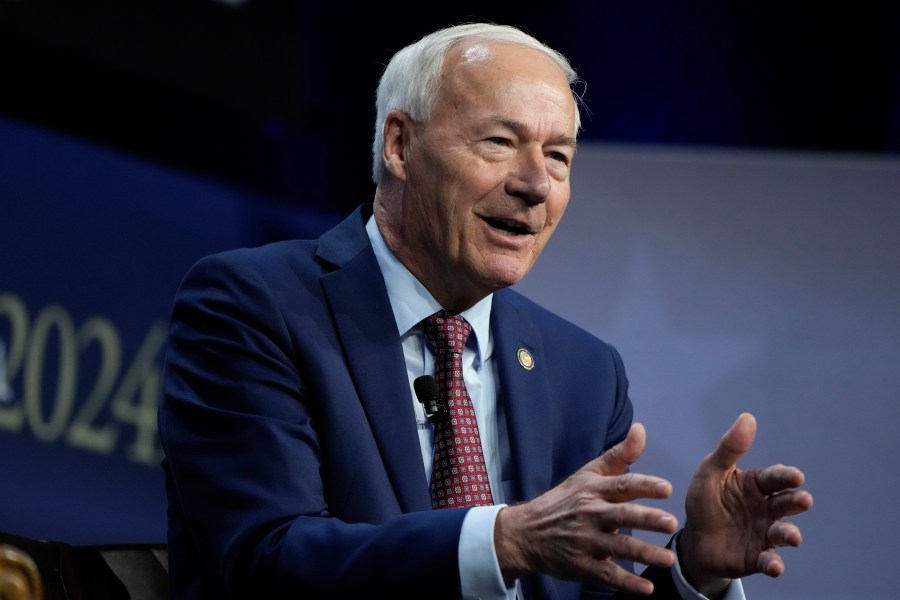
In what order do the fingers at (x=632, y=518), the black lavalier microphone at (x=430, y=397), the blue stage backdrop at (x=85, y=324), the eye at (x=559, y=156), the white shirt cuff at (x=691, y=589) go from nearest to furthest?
the fingers at (x=632, y=518) → the white shirt cuff at (x=691, y=589) → the black lavalier microphone at (x=430, y=397) → the eye at (x=559, y=156) → the blue stage backdrop at (x=85, y=324)

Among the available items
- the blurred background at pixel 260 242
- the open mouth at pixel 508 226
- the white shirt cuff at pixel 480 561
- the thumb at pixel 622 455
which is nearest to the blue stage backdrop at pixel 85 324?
the blurred background at pixel 260 242

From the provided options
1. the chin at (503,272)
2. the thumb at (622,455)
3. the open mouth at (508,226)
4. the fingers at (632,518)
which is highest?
the open mouth at (508,226)

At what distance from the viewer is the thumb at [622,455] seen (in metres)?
1.50

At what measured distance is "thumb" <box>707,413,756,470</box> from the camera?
1657mm

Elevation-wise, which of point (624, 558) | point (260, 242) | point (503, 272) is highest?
point (260, 242)

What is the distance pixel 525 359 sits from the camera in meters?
2.18

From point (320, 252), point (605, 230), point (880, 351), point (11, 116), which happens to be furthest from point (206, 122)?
point (880, 351)

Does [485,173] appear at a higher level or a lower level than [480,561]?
higher

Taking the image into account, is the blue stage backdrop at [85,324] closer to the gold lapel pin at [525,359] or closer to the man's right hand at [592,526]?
the gold lapel pin at [525,359]

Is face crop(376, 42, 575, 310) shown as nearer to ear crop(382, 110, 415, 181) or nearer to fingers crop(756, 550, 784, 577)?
ear crop(382, 110, 415, 181)

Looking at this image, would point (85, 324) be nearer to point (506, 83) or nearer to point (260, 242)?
point (260, 242)

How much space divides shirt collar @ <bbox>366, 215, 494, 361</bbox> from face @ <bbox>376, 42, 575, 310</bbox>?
22mm

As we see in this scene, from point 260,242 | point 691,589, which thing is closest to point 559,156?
point 691,589

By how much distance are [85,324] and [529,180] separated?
6.27 feet
